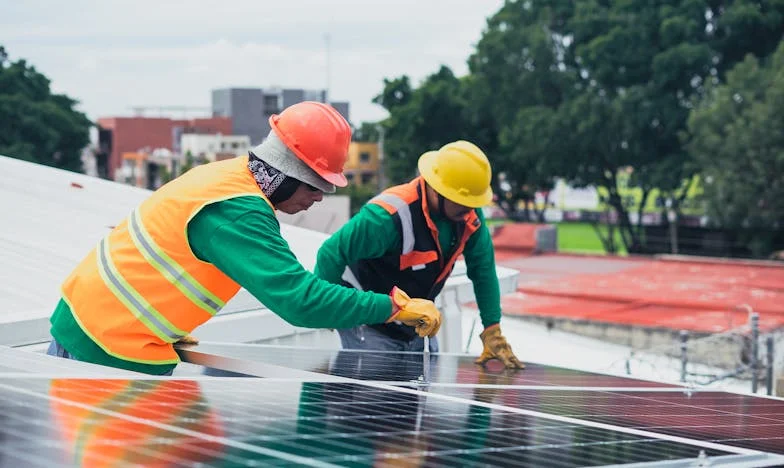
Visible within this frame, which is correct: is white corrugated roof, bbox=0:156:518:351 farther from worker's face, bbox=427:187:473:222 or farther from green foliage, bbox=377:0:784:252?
green foliage, bbox=377:0:784:252

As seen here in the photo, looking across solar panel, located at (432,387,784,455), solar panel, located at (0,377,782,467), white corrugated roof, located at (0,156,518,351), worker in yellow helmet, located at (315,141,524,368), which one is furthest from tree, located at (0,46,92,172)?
solar panel, located at (0,377,782,467)

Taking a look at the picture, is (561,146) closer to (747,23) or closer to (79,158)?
(747,23)

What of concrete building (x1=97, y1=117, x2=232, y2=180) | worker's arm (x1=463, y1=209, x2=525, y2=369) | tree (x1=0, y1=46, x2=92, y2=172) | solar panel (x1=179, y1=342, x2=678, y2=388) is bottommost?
solar panel (x1=179, y1=342, x2=678, y2=388)

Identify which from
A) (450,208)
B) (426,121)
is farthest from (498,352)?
(426,121)

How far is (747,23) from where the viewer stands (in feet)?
136

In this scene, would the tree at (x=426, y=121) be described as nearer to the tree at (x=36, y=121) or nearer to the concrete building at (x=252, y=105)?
the tree at (x=36, y=121)

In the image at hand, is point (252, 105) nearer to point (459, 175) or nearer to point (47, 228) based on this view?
point (47, 228)

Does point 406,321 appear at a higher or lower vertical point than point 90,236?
lower

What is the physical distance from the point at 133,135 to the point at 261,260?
8719 centimetres

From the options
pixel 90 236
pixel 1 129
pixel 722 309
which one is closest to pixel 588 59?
pixel 722 309

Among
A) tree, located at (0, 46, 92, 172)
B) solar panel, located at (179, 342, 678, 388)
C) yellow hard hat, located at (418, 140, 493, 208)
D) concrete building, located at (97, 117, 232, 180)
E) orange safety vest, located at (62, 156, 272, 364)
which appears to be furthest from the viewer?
concrete building, located at (97, 117, 232, 180)

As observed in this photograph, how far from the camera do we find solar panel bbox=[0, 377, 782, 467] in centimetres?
250

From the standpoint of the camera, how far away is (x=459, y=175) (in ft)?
22.3

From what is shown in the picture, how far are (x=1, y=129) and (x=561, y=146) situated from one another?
24.8 metres
